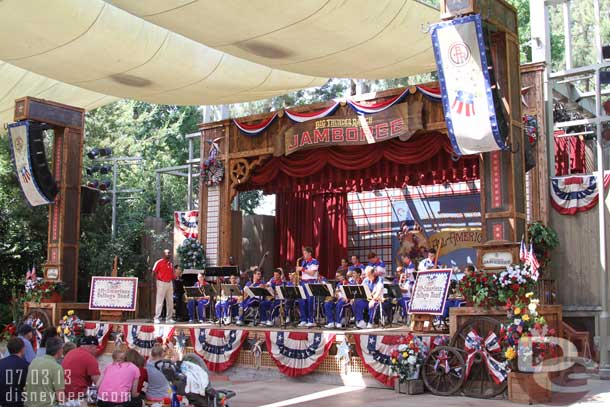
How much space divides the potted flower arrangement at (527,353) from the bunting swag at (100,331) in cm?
863

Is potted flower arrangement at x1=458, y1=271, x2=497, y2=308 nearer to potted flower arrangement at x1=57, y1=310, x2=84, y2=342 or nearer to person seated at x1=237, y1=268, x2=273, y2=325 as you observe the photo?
person seated at x1=237, y1=268, x2=273, y2=325

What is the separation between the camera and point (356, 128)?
14836 millimetres

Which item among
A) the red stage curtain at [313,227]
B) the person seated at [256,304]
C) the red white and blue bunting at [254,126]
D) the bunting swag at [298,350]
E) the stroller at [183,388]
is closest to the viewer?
the stroller at [183,388]

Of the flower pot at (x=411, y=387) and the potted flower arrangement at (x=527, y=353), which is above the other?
the potted flower arrangement at (x=527, y=353)

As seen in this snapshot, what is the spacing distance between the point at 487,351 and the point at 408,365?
43.8 inches

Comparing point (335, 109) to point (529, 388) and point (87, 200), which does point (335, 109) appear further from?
point (529, 388)

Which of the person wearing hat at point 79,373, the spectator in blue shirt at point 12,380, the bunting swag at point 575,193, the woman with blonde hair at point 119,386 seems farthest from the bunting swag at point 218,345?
the spectator in blue shirt at point 12,380

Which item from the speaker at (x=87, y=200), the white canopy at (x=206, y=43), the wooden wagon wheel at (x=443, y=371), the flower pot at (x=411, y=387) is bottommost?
the flower pot at (x=411, y=387)

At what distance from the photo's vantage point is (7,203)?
1980 centimetres

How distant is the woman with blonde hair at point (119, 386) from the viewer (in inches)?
265

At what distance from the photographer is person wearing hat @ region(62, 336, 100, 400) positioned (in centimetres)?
694

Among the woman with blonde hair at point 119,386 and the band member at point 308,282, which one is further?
the band member at point 308,282

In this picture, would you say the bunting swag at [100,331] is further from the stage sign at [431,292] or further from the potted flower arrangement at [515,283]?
the potted flower arrangement at [515,283]

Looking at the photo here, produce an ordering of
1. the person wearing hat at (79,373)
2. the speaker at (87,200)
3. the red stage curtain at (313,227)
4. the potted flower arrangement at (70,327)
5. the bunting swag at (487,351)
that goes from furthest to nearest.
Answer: the red stage curtain at (313,227) < the speaker at (87,200) < the potted flower arrangement at (70,327) < the bunting swag at (487,351) < the person wearing hat at (79,373)
